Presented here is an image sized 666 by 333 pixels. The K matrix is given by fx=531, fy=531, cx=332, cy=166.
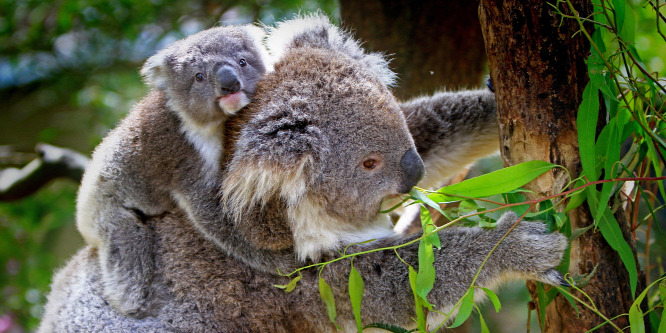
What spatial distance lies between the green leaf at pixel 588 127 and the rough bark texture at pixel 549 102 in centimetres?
14

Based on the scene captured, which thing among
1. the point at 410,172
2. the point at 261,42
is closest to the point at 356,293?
the point at 410,172

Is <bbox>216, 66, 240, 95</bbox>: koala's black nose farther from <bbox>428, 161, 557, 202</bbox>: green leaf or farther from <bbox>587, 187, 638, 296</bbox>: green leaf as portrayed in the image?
<bbox>587, 187, 638, 296</bbox>: green leaf

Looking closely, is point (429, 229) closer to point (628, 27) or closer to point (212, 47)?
point (628, 27)

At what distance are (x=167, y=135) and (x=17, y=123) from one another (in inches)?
116

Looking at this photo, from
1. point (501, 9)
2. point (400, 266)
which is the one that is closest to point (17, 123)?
point (400, 266)

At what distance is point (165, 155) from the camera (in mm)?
2373

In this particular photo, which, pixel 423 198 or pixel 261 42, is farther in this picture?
pixel 261 42

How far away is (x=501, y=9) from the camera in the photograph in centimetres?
186

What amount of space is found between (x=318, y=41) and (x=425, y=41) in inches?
64.9

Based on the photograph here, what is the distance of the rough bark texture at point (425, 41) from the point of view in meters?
3.87

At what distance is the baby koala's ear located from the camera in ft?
7.99

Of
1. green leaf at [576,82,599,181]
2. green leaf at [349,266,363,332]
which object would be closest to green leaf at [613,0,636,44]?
green leaf at [576,82,599,181]

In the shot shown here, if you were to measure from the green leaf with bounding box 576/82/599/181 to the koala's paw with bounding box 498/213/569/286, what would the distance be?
299mm

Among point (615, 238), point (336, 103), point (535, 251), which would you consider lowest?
point (535, 251)
